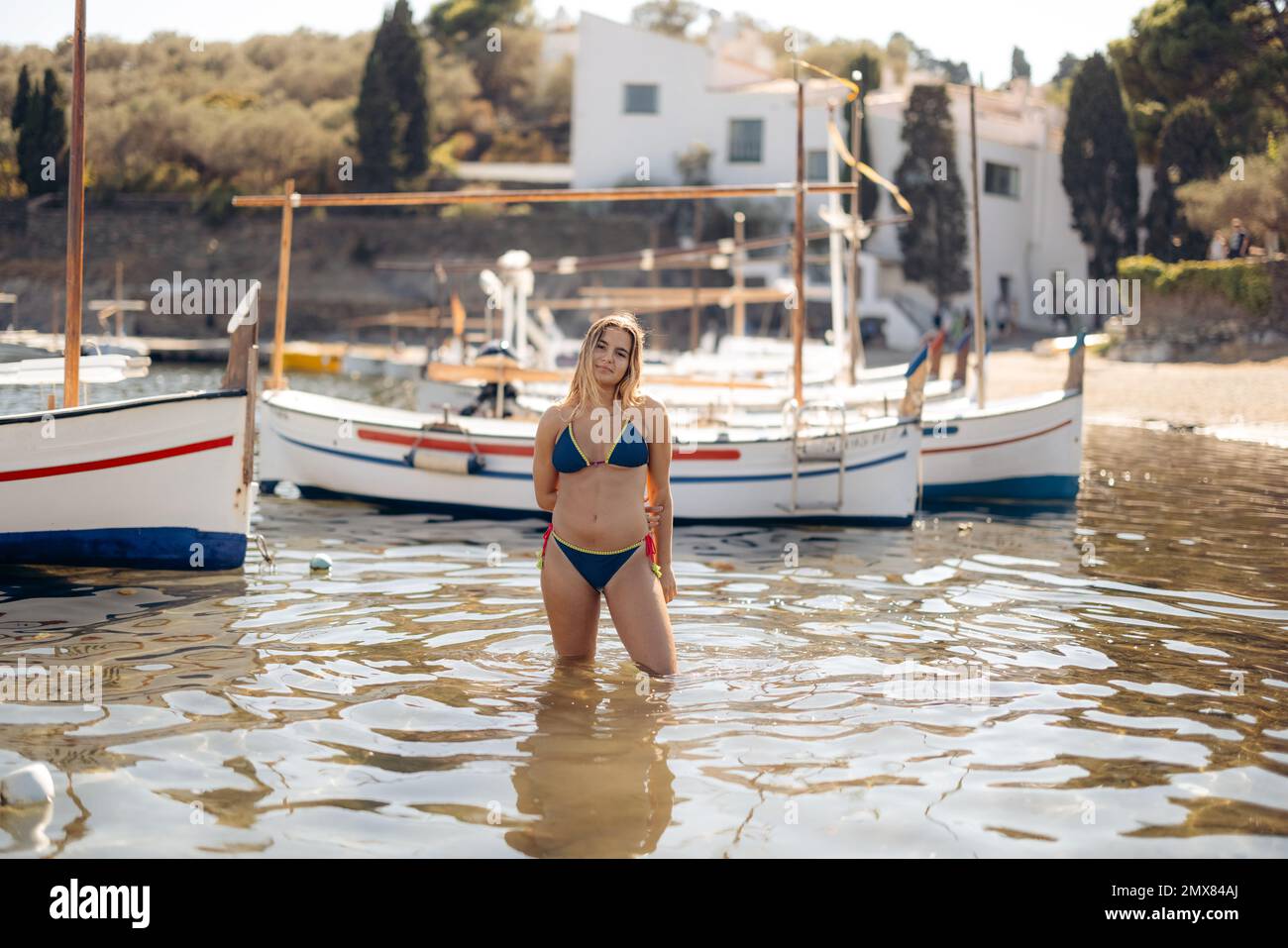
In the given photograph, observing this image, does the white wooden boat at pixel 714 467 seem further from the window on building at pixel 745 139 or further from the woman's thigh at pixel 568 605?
the window on building at pixel 745 139

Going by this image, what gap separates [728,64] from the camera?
55438mm

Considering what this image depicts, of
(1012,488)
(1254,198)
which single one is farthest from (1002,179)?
(1012,488)

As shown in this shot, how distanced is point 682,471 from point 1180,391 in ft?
62.0

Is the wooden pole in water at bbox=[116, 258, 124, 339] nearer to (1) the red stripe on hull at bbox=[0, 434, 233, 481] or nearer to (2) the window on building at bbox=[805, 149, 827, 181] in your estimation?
(2) the window on building at bbox=[805, 149, 827, 181]

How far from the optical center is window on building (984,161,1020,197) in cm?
5025

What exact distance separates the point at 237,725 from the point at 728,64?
51.8 meters

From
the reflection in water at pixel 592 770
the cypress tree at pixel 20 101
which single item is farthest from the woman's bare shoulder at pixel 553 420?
the cypress tree at pixel 20 101

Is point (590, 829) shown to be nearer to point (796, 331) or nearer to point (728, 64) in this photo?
point (796, 331)

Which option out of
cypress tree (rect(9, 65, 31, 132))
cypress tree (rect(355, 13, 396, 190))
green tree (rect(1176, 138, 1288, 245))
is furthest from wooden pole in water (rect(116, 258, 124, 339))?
green tree (rect(1176, 138, 1288, 245))

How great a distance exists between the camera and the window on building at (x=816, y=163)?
51.6 m

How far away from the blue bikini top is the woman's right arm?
5 cm

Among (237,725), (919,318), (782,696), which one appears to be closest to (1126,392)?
(919,318)

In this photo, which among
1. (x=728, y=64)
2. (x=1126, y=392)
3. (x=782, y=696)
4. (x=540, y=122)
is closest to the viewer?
(x=782, y=696)

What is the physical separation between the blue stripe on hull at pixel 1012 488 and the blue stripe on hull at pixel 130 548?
9.55 m
